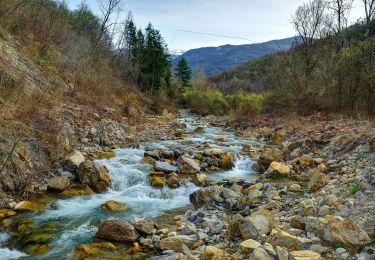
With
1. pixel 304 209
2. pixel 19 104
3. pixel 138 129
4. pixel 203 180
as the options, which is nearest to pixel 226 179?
pixel 203 180

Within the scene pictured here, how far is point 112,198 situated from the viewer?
9328 mm

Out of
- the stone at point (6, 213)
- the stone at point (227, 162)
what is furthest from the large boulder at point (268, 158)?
the stone at point (6, 213)

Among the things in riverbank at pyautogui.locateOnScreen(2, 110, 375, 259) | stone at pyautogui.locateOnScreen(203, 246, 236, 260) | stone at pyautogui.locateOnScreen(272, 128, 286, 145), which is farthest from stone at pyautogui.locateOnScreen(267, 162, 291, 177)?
stone at pyautogui.locateOnScreen(272, 128, 286, 145)

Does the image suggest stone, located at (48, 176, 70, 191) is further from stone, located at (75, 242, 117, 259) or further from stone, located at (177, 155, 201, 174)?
stone, located at (177, 155, 201, 174)

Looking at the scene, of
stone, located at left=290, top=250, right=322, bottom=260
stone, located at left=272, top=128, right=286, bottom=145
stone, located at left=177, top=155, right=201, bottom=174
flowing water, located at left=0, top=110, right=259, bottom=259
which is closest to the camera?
stone, located at left=290, top=250, right=322, bottom=260

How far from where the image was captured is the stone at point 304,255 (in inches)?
178

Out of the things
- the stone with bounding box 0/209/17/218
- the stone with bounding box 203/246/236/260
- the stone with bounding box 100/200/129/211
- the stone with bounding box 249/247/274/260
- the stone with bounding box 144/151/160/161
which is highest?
the stone with bounding box 144/151/160/161

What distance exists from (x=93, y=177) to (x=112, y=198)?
0.94 metres

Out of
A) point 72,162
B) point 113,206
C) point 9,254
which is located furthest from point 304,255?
point 72,162

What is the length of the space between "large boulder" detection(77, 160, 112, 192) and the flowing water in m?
0.25

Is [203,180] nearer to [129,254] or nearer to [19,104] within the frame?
[129,254]

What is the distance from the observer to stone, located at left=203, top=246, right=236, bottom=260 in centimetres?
508

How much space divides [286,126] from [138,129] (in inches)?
308

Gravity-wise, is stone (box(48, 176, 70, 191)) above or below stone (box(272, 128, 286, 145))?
below
